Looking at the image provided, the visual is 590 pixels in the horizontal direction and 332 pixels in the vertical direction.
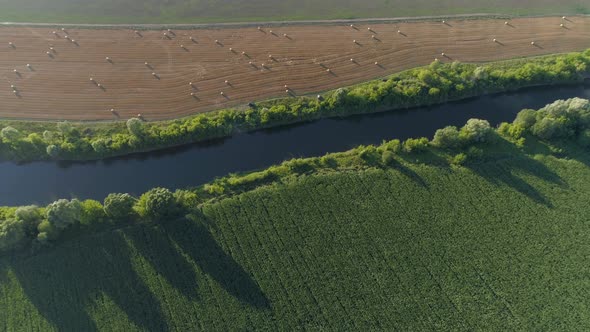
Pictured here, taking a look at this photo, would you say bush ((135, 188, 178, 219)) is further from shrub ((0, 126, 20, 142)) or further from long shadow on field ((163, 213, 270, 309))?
shrub ((0, 126, 20, 142))

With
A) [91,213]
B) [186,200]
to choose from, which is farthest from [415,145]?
[91,213]


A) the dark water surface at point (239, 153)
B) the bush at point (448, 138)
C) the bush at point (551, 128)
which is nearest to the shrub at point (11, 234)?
the dark water surface at point (239, 153)

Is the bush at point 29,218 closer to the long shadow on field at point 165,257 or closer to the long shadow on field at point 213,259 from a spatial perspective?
the long shadow on field at point 165,257

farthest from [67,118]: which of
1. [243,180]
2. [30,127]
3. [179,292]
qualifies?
[179,292]

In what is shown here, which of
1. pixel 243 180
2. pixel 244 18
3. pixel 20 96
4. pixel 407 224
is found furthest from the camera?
pixel 244 18

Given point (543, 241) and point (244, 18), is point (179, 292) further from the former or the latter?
point (244, 18)

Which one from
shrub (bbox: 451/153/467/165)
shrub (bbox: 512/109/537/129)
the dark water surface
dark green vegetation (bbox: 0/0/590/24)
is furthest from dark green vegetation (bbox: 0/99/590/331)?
dark green vegetation (bbox: 0/0/590/24)
